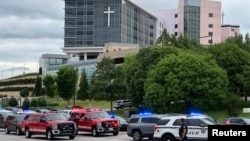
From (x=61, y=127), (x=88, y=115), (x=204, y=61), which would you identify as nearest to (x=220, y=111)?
(x=204, y=61)

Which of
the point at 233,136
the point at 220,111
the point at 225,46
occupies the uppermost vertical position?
the point at 225,46

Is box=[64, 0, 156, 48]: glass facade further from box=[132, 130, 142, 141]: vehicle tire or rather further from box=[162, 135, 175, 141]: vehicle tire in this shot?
box=[162, 135, 175, 141]: vehicle tire

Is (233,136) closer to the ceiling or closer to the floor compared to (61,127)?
closer to the ceiling

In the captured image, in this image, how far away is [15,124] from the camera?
3616 cm

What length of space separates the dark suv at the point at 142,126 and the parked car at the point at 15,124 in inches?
389

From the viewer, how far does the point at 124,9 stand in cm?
15762

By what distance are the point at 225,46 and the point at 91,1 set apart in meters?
94.7

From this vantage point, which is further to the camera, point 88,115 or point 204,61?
point 204,61

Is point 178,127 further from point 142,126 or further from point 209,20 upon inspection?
point 209,20

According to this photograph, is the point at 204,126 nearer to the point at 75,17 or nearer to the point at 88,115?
the point at 88,115

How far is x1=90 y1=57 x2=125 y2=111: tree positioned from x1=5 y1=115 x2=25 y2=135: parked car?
120 feet

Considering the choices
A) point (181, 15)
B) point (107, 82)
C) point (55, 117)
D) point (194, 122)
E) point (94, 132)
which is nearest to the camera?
point (194, 122)

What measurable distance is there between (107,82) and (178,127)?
50.8 meters

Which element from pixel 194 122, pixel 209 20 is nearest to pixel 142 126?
pixel 194 122
